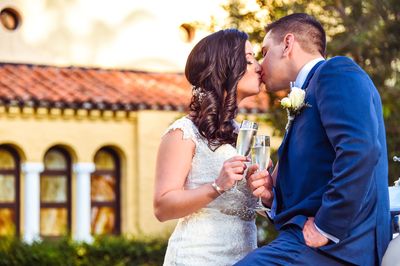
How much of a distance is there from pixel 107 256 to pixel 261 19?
5964 millimetres

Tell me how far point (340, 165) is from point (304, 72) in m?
0.60

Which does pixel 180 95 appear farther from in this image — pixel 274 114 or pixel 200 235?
pixel 200 235

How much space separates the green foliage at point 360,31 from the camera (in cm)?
1361

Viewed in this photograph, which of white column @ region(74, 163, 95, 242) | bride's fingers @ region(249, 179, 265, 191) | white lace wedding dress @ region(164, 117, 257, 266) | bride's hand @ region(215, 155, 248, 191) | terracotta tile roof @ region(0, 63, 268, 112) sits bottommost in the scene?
white column @ region(74, 163, 95, 242)

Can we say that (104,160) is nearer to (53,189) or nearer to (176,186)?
(53,189)

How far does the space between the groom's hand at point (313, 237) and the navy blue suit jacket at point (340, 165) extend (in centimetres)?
2

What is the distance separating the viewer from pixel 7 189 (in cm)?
2417

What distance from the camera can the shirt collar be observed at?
449 cm

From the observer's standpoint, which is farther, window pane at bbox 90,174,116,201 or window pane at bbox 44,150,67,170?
window pane at bbox 90,174,116,201

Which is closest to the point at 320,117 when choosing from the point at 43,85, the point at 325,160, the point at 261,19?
the point at 325,160

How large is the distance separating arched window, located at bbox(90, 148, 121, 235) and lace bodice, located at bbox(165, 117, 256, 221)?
1991cm

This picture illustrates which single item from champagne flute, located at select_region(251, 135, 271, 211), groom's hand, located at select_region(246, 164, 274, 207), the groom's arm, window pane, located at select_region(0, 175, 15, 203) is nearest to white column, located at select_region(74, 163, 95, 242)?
window pane, located at select_region(0, 175, 15, 203)

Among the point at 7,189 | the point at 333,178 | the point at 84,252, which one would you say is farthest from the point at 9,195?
the point at 333,178

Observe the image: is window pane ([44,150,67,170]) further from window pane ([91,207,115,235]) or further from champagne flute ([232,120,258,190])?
champagne flute ([232,120,258,190])
